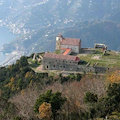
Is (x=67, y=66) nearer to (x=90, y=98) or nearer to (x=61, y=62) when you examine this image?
(x=61, y=62)

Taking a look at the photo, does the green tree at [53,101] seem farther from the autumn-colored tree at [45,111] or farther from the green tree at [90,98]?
the green tree at [90,98]

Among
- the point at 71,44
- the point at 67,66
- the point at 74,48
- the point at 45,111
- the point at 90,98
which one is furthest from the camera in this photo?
the point at 74,48

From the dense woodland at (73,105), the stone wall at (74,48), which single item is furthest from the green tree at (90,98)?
the stone wall at (74,48)

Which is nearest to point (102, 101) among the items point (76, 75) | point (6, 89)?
point (76, 75)

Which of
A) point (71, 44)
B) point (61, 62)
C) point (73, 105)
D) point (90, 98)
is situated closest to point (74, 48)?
point (71, 44)

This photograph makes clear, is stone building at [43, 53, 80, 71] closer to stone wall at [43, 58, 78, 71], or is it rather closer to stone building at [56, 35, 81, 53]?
stone wall at [43, 58, 78, 71]

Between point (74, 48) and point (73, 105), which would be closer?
point (73, 105)
